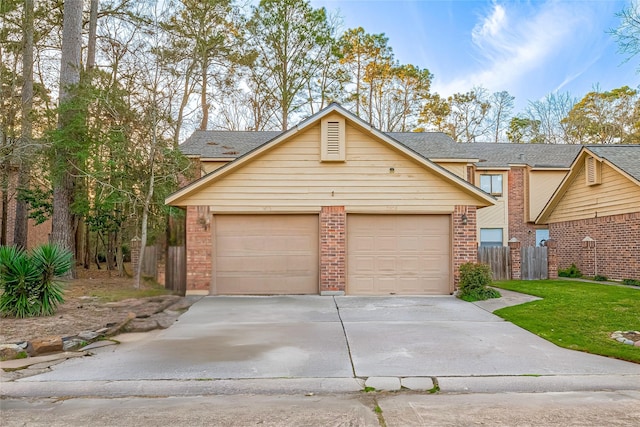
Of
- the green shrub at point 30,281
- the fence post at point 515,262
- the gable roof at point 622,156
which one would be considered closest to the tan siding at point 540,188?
the gable roof at point 622,156

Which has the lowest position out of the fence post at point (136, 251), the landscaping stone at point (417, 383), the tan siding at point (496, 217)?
the landscaping stone at point (417, 383)

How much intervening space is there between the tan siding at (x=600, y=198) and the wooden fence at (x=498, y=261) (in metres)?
3.71

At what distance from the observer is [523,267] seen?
1551 centimetres

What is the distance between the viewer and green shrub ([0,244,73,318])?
7684 millimetres

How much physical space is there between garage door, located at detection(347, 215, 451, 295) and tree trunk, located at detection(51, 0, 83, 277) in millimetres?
9138

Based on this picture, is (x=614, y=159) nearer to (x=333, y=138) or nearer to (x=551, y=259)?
(x=551, y=259)

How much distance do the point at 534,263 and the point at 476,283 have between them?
6.17 meters

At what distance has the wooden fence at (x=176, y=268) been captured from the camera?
1189 centimetres

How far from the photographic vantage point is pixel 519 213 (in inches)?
855

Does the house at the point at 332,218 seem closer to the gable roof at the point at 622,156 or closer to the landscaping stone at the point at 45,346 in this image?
the landscaping stone at the point at 45,346

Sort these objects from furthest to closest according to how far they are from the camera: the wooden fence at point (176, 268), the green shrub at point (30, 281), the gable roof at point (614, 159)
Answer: the gable roof at point (614, 159) < the wooden fence at point (176, 268) < the green shrub at point (30, 281)

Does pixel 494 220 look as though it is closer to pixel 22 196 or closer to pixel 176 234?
pixel 176 234

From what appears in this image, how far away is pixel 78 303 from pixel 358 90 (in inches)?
895

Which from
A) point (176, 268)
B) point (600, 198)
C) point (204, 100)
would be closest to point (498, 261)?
point (600, 198)
